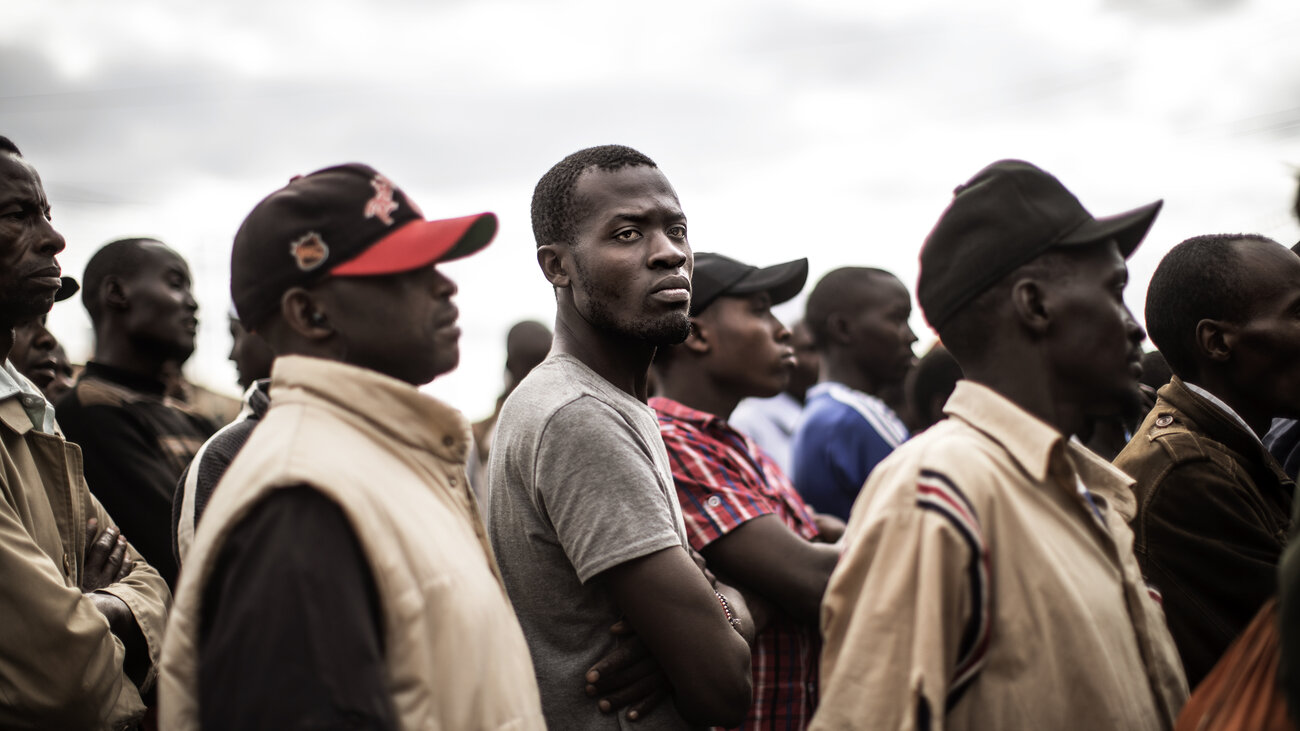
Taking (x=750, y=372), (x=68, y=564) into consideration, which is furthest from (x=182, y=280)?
(x=750, y=372)

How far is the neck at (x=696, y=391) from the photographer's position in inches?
178

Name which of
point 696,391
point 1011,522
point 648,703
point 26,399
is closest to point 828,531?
point 696,391

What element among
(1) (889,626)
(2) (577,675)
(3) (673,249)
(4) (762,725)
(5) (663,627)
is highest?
(3) (673,249)

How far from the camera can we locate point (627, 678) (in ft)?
9.23

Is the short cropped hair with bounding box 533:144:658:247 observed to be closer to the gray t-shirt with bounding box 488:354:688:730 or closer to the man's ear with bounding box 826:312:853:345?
the gray t-shirt with bounding box 488:354:688:730

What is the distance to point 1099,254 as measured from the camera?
270 cm

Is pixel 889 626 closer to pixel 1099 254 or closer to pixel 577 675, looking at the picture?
pixel 577 675

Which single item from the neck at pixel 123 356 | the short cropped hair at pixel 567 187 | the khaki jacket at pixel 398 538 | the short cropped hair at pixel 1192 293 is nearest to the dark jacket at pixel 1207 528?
the short cropped hair at pixel 1192 293

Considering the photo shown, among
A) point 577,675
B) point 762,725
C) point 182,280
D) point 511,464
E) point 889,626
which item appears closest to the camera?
point 889,626

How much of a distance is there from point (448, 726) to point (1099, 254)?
1.98 meters

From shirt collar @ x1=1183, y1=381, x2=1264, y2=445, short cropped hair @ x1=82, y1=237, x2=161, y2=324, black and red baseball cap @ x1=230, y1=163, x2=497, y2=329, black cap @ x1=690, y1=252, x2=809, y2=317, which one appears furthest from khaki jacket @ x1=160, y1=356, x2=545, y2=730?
short cropped hair @ x1=82, y1=237, x2=161, y2=324

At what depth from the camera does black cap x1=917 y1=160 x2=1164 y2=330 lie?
263 centimetres

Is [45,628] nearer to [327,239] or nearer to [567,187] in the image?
[327,239]

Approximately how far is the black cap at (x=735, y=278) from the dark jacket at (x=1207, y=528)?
66.8 inches
